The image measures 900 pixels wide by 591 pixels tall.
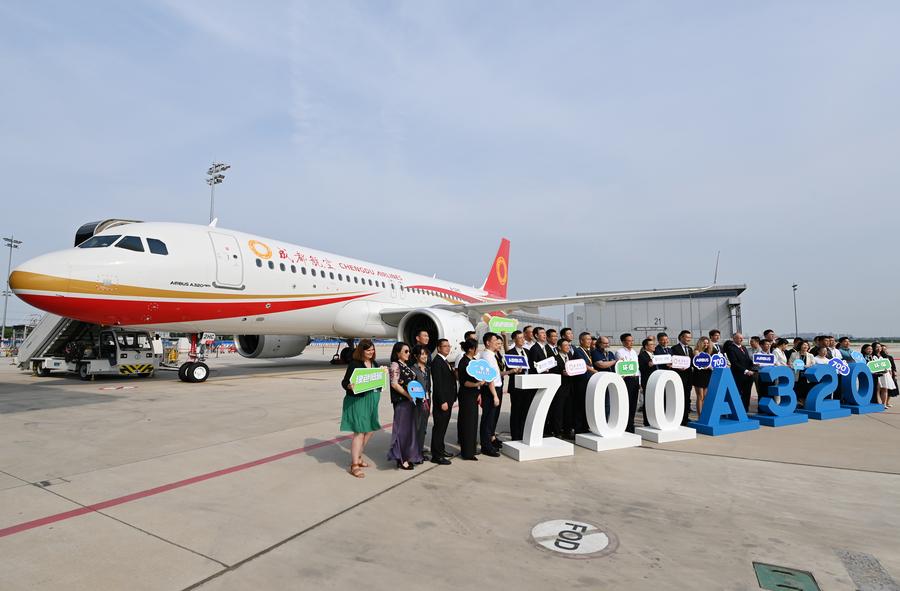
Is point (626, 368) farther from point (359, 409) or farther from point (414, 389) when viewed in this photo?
point (359, 409)

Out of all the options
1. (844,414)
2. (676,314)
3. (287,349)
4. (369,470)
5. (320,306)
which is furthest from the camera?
(676,314)

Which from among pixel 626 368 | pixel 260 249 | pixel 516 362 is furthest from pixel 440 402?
pixel 260 249

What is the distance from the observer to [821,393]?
7988 millimetres

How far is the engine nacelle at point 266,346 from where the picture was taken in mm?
15531

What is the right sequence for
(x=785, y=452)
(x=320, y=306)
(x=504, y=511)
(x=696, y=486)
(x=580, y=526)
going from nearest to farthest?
(x=580, y=526) → (x=504, y=511) → (x=696, y=486) → (x=785, y=452) → (x=320, y=306)

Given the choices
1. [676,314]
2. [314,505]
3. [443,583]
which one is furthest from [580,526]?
[676,314]

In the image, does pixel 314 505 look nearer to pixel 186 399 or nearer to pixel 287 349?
pixel 186 399

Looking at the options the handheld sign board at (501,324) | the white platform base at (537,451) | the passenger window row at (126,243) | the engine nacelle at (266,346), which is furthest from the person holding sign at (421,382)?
the engine nacelle at (266,346)

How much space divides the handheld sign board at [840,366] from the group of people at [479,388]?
1833mm

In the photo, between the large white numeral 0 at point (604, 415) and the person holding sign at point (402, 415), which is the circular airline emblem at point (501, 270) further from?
the person holding sign at point (402, 415)

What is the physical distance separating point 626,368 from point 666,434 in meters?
0.96

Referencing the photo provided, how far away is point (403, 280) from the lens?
1808 cm

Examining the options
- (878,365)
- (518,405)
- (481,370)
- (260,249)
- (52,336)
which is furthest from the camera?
(52,336)

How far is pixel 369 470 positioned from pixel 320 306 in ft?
31.8
